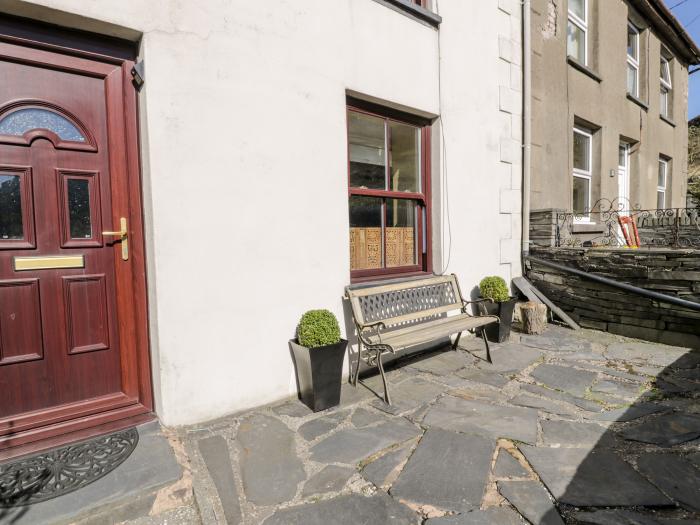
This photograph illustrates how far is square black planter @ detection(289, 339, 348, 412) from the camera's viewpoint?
308 cm

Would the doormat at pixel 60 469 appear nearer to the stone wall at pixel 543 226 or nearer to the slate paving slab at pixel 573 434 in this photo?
the slate paving slab at pixel 573 434

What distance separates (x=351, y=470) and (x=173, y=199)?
210 cm

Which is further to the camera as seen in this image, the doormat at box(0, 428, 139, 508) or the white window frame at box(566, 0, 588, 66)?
the white window frame at box(566, 0, 588, 66)

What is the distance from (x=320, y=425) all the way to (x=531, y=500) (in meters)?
1.43

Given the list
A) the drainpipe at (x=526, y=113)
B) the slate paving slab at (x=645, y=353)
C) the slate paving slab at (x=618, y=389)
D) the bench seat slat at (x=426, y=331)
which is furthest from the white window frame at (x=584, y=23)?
the slate paving slab at (x=618, y=389)

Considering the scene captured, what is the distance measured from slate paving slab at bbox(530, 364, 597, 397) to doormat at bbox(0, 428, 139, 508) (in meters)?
3.34

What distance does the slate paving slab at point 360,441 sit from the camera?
98.1 inches

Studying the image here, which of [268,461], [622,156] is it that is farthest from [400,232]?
[622,156]

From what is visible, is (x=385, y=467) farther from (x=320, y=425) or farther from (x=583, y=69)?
(x=583, y=69)

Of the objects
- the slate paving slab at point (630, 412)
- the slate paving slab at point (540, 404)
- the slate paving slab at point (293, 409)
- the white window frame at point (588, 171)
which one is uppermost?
the white window frame at point (588, 171)

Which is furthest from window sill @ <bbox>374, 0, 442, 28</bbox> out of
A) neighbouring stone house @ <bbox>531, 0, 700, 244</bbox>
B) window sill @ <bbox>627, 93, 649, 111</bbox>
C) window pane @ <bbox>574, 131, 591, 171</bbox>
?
window sill @ <bbox>627, 93, 649, 111</bbox>

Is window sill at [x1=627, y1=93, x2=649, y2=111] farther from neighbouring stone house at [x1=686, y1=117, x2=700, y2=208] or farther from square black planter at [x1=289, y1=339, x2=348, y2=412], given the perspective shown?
square black planter at [x1=289, y1=339, x2=348, y2=412]

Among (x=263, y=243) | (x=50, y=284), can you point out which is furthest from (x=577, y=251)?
(x=50, y=284)

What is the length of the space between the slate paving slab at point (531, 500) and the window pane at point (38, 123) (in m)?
3.39
